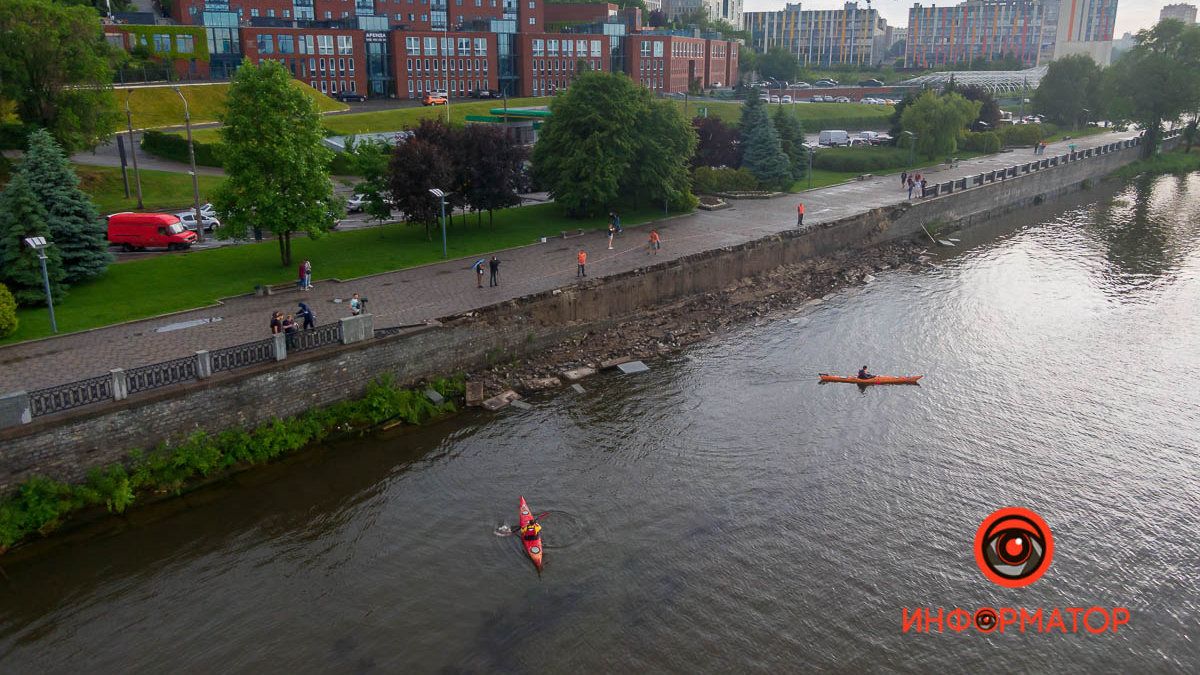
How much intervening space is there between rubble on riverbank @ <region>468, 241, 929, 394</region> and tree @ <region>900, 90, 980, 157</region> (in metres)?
24.8

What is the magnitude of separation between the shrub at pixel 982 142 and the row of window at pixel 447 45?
51482 millimetres

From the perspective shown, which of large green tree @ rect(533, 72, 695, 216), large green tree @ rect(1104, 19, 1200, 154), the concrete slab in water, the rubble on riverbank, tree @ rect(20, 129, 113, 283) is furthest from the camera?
large green tree @ rect(1104, 19, 1200, 154)

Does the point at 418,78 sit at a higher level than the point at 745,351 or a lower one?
higher

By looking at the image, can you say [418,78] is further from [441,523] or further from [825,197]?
[441,523]

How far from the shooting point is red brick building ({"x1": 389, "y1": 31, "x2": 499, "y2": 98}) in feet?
289

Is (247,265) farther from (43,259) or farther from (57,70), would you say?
(57,70)

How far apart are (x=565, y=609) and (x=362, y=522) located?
6112mm

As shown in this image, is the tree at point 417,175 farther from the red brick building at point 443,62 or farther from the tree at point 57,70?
the red brick building at point 443,62

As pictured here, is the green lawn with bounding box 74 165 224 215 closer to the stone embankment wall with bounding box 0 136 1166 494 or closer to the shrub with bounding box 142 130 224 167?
the shrub with bounding box 142 130 224 167

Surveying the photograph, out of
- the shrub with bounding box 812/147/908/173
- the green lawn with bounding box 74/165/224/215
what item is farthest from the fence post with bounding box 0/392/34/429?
the shrub with bounding box 812/147/908/173

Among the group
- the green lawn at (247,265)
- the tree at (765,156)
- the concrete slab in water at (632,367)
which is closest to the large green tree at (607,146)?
the green lawn at (247,265)

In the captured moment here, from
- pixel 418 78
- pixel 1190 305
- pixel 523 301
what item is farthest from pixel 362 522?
pixel 418 78

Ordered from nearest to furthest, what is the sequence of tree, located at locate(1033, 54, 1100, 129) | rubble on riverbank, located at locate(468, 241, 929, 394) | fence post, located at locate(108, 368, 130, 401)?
1. fence post, located at locate(108, 368, 130, 401)
2. rubble on riverbank, located at locate(468, 241, 929, 394)
3. tree, located at locate(1033, 54, 1100, 129)

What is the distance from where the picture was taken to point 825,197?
5384cm
